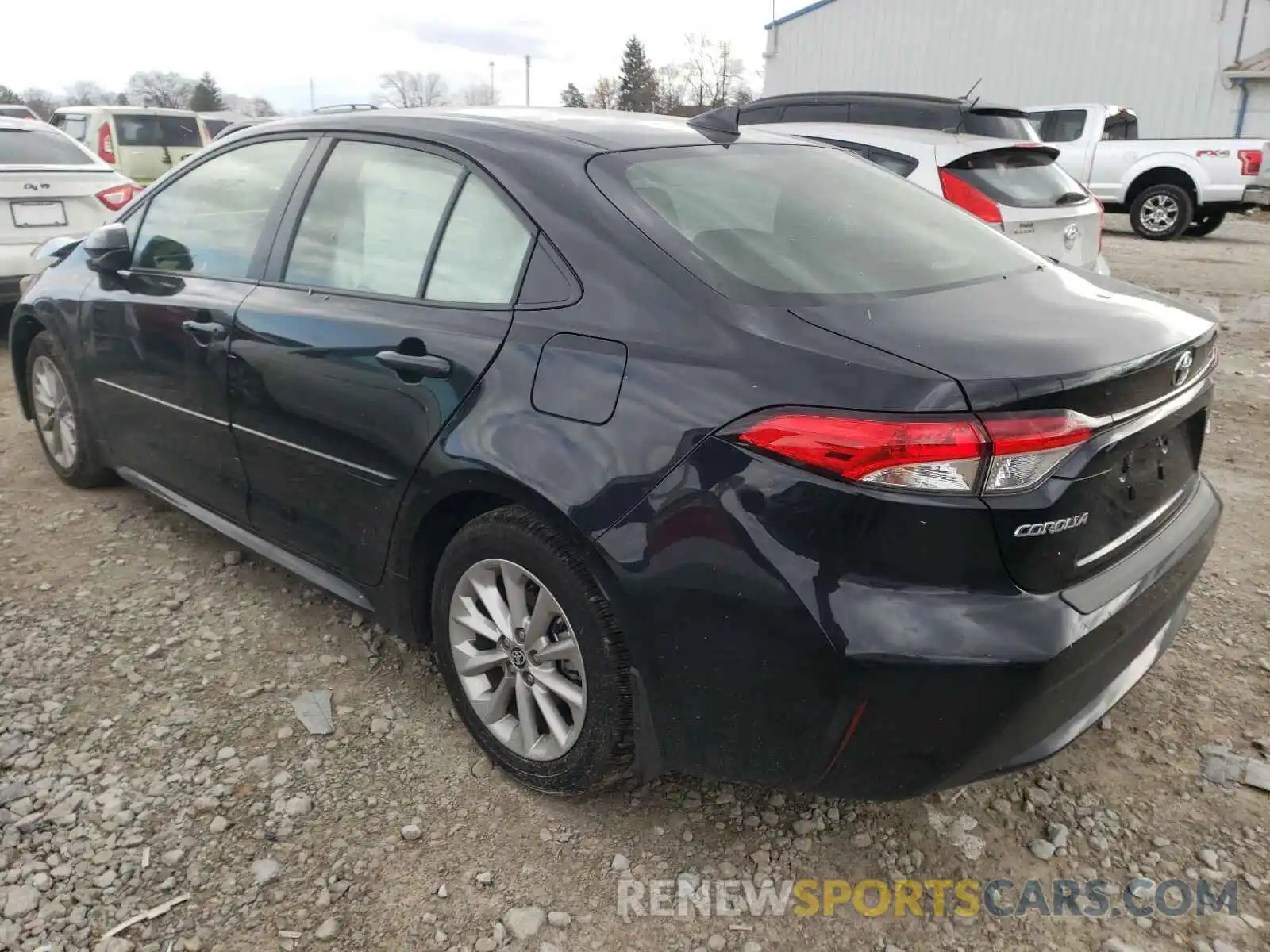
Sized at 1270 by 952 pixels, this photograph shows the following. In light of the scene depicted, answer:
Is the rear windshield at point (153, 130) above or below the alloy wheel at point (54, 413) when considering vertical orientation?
above

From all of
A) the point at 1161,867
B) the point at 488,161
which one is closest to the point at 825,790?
the point at 1161,867

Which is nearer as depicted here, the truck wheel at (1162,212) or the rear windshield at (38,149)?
the rear windshield at (38,149)

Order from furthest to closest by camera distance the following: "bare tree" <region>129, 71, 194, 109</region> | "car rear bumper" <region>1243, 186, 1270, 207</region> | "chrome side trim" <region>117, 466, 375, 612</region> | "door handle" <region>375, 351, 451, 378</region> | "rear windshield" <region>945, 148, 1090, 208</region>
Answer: "bare tree" <region>129, 71, 194, 109</region> → "car rear bumper" <region>1243, 186, 1270, 207</region> → "rear windshield" <region>945, 148, 1090, 208</region> → "chrome side trim" <region>117, 466, 375, 612</region> → "door handle" <region>375, 351, 451, 378</region>

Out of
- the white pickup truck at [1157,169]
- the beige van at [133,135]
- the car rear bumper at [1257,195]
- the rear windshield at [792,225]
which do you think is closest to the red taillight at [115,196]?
the rear windshield at [792,225]

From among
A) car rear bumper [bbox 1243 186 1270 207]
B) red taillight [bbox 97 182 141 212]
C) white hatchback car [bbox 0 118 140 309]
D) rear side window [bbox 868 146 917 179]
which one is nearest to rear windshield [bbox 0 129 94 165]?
white hatchback car [bbox 0 118 140 309]

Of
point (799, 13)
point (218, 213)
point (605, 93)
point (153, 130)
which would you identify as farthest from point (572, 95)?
point (218, 213)

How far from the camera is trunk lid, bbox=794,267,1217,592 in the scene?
176 cm

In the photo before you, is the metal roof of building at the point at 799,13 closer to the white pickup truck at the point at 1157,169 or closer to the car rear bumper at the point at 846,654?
the white pickup truck at the point at 1157,169

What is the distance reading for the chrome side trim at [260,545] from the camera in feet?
9.16

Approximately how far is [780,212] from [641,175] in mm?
367

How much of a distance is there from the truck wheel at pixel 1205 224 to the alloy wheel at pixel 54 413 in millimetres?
14549

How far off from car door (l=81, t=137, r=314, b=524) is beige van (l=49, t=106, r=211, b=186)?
13.6 m

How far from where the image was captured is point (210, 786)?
2.43 meters

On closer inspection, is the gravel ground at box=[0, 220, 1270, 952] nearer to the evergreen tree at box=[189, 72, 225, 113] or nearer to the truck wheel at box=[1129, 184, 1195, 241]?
the truck wheel at box=[1129, 184, 1195, 241]
